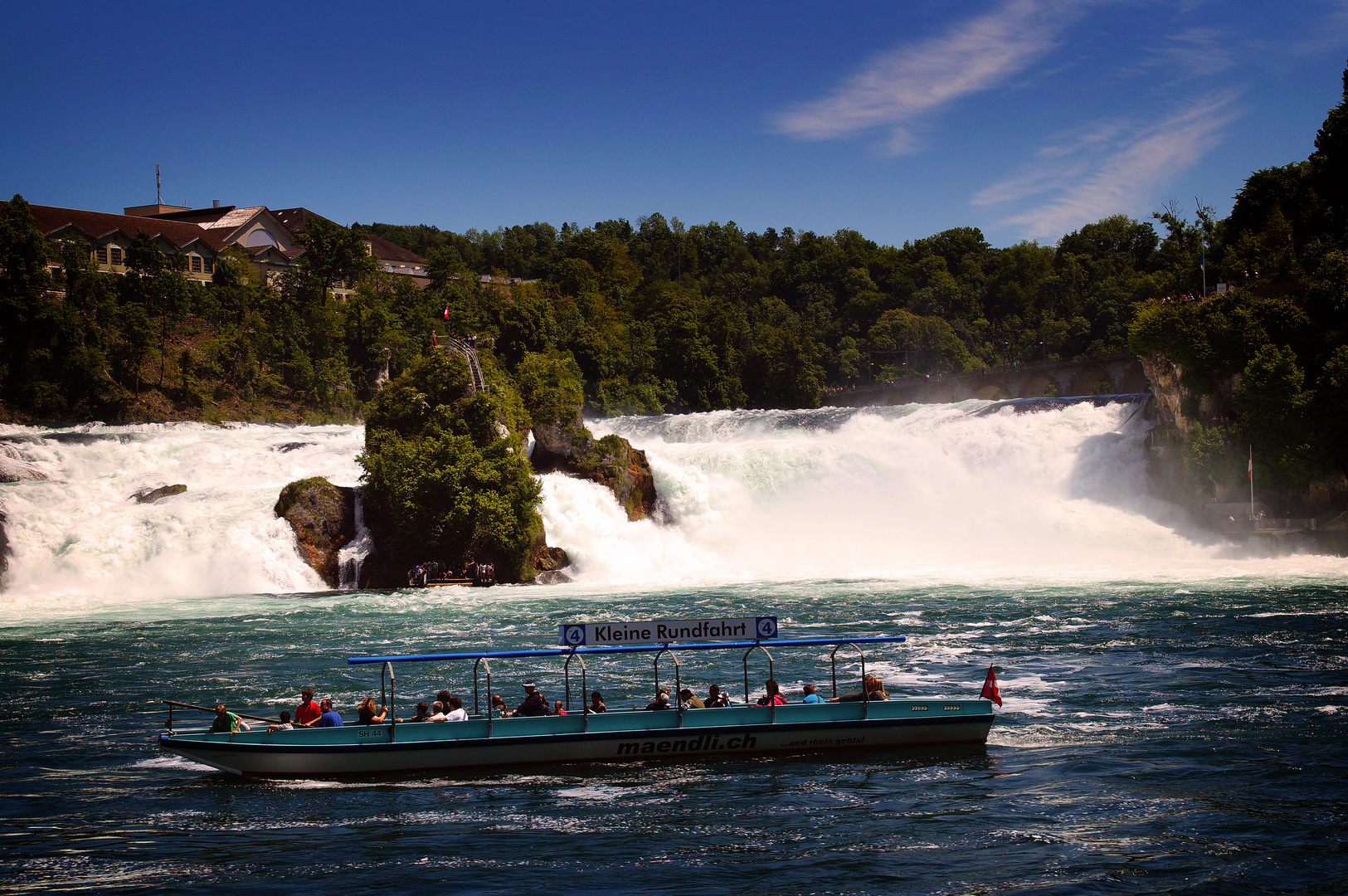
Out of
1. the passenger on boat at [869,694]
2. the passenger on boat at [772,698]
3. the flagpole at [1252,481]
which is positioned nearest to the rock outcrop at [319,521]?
the passenger on boat at [772,698]

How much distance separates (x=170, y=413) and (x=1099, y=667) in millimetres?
60308

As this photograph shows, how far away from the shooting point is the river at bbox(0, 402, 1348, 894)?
51.8 feet

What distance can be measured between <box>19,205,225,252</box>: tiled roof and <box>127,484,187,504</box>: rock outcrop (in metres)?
40.9

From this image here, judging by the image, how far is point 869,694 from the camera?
21531mm

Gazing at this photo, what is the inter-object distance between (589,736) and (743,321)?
93410 millimetres

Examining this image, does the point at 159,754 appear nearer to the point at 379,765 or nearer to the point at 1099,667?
the point at 379,765

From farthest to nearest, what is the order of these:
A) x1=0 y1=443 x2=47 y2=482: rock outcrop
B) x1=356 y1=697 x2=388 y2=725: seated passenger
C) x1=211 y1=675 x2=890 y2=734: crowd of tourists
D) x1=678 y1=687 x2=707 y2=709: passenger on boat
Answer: x1=0 y1=443 x2=47 y2=482: rock outcrop < x1=678 y1=687 x2=707 y2=709: passenger on boat < x1=356 y1=697 x2=388 y2=725: seated passenger < x1=211 y1=675 x2=890 y2=734: crowd of tourists

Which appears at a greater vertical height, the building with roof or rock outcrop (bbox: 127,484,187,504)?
the building with roof

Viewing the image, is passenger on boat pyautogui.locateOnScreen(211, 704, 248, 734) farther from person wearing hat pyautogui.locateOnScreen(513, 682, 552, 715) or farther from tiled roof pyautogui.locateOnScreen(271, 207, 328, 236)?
tiled roof pyautogui.locateOnScreen(271, 207, 328, 236)

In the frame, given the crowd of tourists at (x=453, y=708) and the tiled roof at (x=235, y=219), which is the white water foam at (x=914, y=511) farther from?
the tiled roof at (x=235, y=219)

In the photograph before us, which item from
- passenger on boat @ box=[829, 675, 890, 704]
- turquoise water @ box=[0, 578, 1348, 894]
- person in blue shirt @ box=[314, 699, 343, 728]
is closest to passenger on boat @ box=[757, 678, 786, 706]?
passenger on boat @ box=[829, 675, 890, 704]

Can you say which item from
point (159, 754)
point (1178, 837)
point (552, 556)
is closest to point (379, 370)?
point (552, 556)

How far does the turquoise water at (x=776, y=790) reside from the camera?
15.2 metres

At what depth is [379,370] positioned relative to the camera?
80.6 metres
